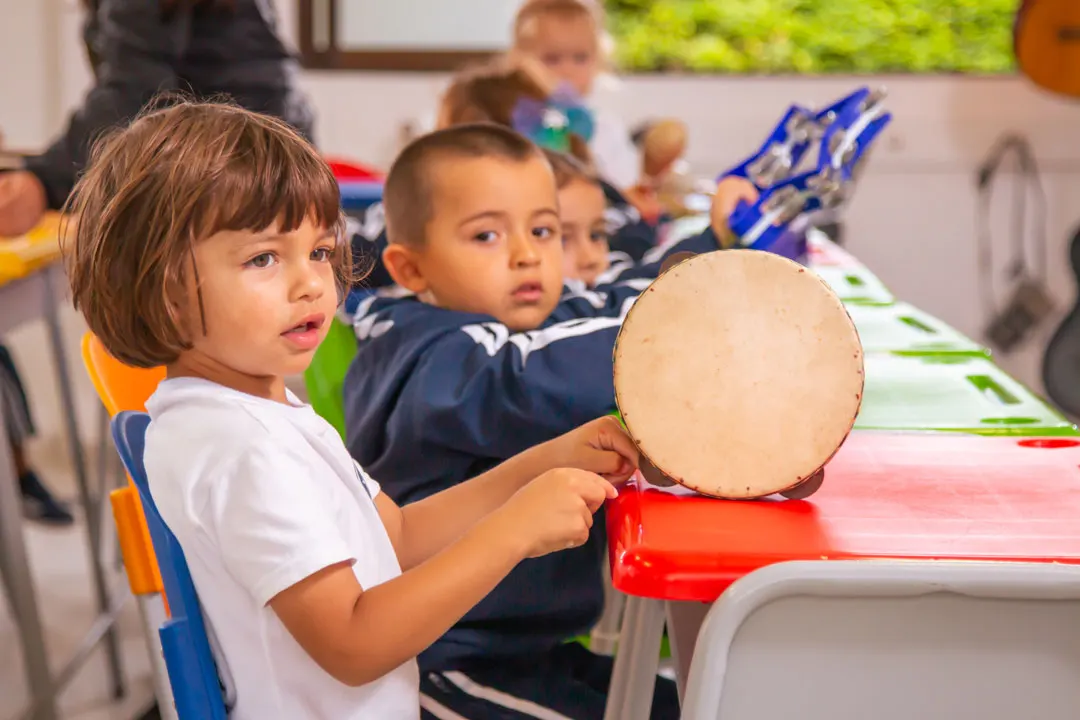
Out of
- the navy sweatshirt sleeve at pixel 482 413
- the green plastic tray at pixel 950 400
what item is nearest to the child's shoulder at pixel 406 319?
the navy sweatshirt sleeve at pixel 482 413

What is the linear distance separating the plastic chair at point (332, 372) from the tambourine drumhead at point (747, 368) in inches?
27.7

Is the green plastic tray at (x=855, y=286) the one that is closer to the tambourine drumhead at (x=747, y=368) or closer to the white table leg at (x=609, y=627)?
the white table leg at (x=609, y=627)

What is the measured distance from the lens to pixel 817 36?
4.16m

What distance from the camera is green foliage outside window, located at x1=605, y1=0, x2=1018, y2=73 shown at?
4.15m

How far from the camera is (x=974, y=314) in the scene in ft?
13.7

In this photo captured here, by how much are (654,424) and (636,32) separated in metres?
3.56

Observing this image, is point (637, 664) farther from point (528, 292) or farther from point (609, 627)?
point (609, 627)

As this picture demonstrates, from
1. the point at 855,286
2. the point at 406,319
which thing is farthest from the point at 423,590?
the point at 855,286

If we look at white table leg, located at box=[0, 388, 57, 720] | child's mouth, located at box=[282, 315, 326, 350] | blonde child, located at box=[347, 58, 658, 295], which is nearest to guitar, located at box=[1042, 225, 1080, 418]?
blonde child, located at box=[347, 58, 658, 295]

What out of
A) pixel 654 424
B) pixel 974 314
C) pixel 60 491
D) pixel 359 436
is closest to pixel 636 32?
pixel 974 314

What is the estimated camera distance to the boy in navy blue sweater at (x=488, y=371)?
3.49ft

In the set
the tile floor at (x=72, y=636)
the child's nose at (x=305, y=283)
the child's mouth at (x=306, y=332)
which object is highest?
the child's nose at (x=305, y=283)

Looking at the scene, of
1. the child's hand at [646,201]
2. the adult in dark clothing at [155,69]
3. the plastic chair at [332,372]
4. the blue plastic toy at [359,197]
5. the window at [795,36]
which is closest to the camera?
the plastic chair at [332,372]

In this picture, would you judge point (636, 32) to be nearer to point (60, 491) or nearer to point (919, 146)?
point (919, 146)
